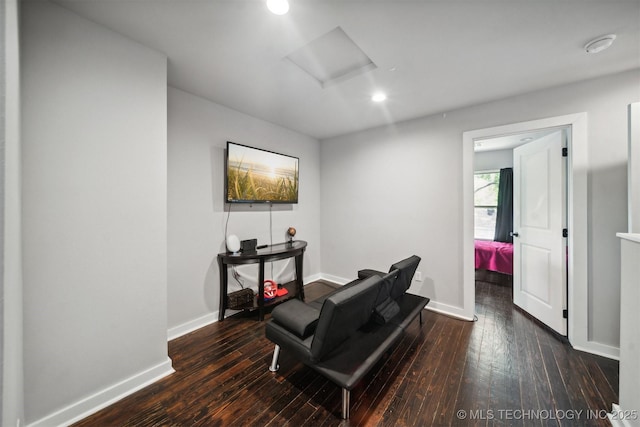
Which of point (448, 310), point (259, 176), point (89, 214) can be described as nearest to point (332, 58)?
point (259, 176)

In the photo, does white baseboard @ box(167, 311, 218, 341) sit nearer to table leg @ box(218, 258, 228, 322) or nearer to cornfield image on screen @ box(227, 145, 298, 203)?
table leg @ box(218, 258, 228, 322)

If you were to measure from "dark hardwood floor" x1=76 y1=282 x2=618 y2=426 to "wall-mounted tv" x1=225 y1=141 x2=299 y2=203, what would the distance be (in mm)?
1638

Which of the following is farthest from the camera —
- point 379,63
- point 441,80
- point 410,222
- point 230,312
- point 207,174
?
point 410,222

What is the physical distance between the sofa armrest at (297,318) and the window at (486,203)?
213 inches

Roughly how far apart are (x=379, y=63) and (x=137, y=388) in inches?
125

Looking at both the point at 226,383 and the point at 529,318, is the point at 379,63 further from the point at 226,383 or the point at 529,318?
the point at 529,318

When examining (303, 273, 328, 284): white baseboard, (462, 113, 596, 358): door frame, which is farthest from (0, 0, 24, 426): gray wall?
(462, 113, 596, 358): door frame

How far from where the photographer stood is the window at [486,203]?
532 centimetres

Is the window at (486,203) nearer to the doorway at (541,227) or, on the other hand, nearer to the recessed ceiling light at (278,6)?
the doorway at (541,227)

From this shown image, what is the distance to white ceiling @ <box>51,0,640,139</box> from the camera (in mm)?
1379

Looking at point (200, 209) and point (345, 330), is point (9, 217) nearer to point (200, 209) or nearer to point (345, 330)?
point (200, 209)

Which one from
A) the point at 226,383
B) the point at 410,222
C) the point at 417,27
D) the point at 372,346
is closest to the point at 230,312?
the point at 226,383

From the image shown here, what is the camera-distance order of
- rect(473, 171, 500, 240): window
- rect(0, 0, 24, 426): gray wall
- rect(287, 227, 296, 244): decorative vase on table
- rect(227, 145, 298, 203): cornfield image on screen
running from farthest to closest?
rect(473, 171, 500, 240): window → rect(287, 227, 296, 244): decorative vase on table → rect(227, 145, 298, 203): cornfield image on screen → rect(0, 0, 24, 426): gray wall

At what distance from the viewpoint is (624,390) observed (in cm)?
135
